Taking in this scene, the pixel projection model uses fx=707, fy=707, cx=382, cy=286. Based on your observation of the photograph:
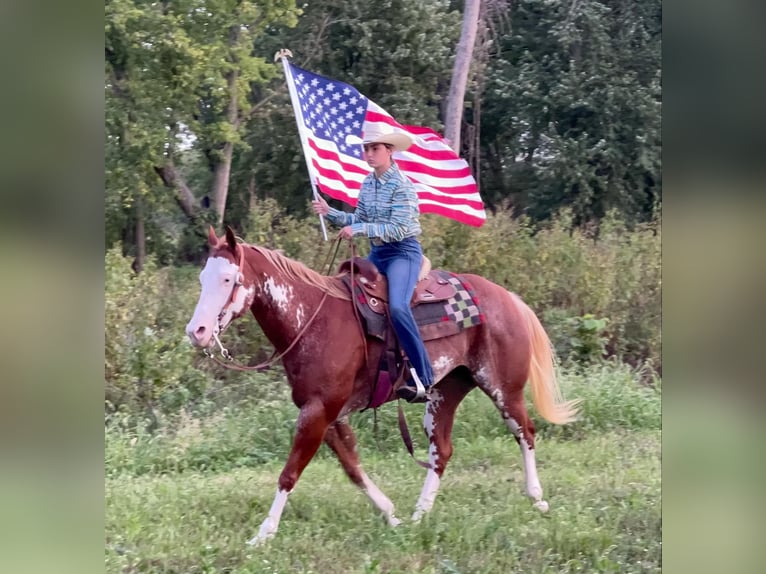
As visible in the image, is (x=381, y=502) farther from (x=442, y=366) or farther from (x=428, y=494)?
(x=442, y=366)

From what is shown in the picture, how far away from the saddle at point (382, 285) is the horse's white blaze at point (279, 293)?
1.46 feet

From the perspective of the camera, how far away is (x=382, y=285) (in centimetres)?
436

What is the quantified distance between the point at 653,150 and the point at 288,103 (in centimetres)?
404

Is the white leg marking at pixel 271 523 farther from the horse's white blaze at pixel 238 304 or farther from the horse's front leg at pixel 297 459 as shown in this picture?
the horse's white blaze at pixel 238 304

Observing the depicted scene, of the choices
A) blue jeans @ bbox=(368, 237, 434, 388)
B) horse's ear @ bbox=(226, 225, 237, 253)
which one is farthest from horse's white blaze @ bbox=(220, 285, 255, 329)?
blue jeans @ bbox=(368, 237, 434, 388)

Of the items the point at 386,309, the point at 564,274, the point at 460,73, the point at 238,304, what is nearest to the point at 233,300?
the point at 238,304

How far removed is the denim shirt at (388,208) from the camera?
428 cm

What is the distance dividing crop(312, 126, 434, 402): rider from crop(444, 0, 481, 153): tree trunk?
326 centimetres

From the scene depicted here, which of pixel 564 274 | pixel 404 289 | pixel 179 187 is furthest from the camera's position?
pixel 564 274

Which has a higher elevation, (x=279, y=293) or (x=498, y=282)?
(x=279, y=293)

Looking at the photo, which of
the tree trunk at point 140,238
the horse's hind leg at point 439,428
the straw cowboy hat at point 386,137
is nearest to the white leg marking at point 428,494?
the horse's hind leg at point 439,428

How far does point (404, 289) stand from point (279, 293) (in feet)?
2.45
